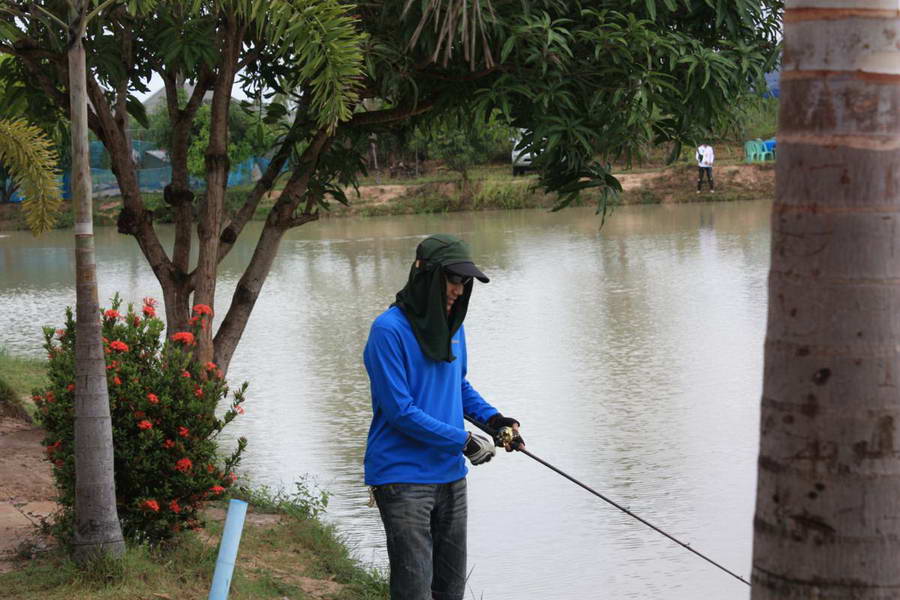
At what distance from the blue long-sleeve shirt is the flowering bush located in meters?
1.49

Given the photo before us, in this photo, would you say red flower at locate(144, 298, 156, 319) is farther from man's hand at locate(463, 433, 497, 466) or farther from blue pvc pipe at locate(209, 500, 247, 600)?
man's hand at locate(463, 433, 497, 466)

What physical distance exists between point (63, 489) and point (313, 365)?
8046 millimetres

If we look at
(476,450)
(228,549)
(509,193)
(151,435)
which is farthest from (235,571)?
(509,193)

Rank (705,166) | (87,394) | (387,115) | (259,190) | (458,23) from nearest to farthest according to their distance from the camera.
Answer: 1. (87,394)
2. (458,23)
3. (387,115)
4. (259,190)
5. (705,166)

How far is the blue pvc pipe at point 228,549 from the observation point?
456cm

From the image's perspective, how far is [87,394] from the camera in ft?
18.2

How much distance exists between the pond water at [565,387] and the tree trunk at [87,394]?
2.06m

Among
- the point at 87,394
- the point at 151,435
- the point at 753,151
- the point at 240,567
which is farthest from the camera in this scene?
the point at 753,151

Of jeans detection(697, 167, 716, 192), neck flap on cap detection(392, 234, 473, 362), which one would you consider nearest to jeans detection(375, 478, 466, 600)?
neck flap on cap detection(392, 234, 473, 362)

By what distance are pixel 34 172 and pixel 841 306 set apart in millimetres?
6451

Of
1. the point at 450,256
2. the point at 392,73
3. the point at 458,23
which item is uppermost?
the point at 458,23

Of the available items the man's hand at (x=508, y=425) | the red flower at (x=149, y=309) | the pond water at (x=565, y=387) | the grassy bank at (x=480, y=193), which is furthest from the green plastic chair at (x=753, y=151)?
the man's hand at (x=508, y=425)

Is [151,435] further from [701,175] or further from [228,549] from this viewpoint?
[701,175]

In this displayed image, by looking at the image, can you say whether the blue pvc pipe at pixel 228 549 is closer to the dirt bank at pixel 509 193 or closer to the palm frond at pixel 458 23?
the palm frond at pixel 458 23
